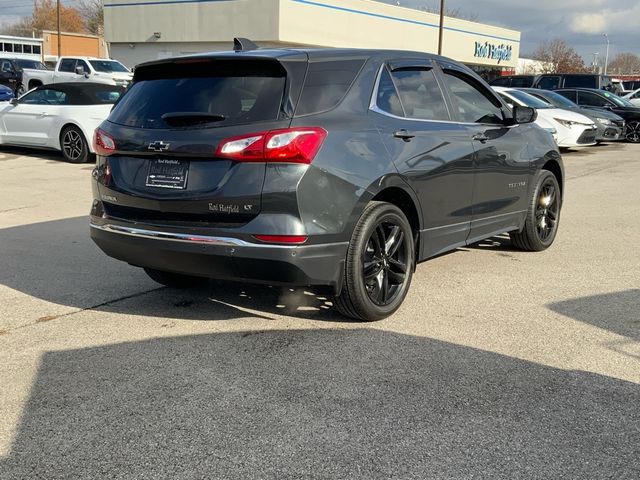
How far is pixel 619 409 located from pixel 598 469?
65 cm

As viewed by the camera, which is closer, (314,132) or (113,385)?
(113,385)

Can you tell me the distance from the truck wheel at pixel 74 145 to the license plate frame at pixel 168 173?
9705mm

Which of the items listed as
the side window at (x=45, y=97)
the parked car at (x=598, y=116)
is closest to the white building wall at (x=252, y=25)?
the parked car at (x=598, y=116)

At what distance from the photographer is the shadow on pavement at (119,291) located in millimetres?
4957

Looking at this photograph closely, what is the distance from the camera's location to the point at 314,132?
13.3 feet

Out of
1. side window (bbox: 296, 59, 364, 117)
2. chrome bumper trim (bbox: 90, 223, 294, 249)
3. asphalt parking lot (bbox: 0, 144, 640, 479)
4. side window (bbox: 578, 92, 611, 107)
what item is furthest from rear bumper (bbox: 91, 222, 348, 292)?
side window (bbox: 578, 92, 611, 107)

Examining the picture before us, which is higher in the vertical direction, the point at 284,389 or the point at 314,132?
the point at 314,132

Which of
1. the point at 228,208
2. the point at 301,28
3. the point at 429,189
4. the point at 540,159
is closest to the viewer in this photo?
the point at 228,208

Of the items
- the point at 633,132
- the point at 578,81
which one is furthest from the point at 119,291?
the point at 578,81

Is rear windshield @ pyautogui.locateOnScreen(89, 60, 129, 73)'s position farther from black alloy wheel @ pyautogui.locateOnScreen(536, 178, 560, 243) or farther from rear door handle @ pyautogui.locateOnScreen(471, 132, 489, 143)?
rear door handle @ pyautogui.locateOnScreen(471, 132, 489, 143)

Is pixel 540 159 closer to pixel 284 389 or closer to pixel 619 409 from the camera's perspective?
pixel 619 409

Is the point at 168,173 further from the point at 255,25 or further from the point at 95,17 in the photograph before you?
the point at 95,17

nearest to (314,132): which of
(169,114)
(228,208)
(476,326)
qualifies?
(228,208)

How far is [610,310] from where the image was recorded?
16.4 feet
